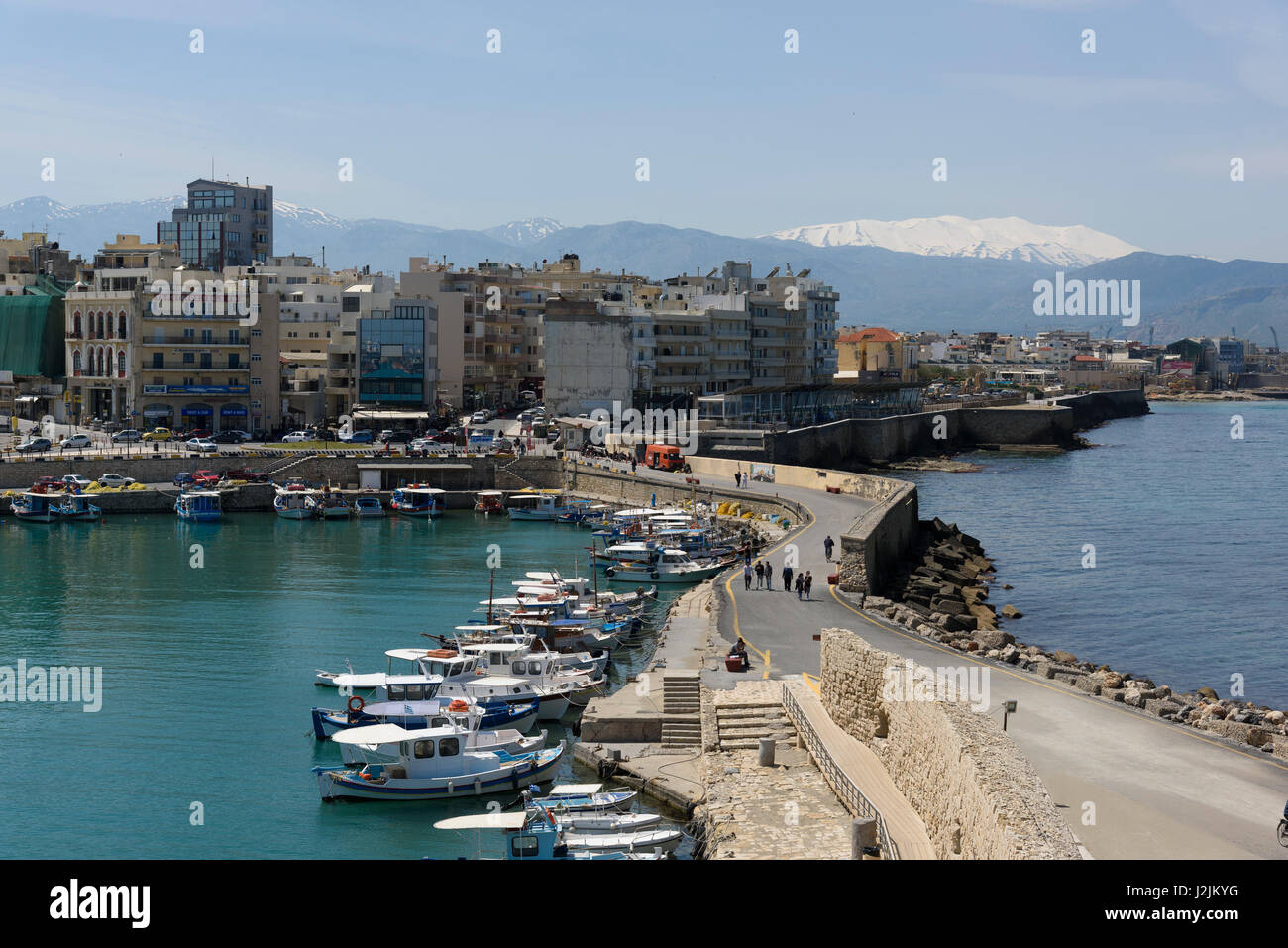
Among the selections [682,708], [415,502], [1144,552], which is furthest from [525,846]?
[415,502]

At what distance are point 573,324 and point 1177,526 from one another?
42.6m

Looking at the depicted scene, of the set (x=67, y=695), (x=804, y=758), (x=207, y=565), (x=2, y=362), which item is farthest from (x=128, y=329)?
(x=804, y=758)

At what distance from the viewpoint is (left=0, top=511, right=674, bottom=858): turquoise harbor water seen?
25344 millimetres

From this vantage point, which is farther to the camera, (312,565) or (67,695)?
(312,565)

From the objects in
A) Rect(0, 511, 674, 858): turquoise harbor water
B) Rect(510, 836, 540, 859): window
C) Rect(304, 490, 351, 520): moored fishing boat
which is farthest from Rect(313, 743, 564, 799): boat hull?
Rect(304, 490, 351, 520): moored fishing boat

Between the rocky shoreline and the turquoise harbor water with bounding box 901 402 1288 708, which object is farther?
the turquoise harbor water with bounding box 901 402 1288 708

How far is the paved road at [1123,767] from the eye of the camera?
18.2 metres

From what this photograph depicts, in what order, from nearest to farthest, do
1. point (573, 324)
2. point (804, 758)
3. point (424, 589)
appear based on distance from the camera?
point (804, 758) → point (424, 589) → point (573, 324)

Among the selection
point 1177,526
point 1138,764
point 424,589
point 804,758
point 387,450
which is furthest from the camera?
point 387,450

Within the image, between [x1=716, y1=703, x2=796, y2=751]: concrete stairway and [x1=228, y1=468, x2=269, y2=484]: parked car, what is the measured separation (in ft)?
179

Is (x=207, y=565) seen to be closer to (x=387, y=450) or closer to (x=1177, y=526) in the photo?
(x=387, y=450)

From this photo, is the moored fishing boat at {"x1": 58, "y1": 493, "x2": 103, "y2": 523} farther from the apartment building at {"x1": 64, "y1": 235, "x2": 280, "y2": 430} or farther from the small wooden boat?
the small wooden boat

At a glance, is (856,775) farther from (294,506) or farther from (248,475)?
(248,475)
